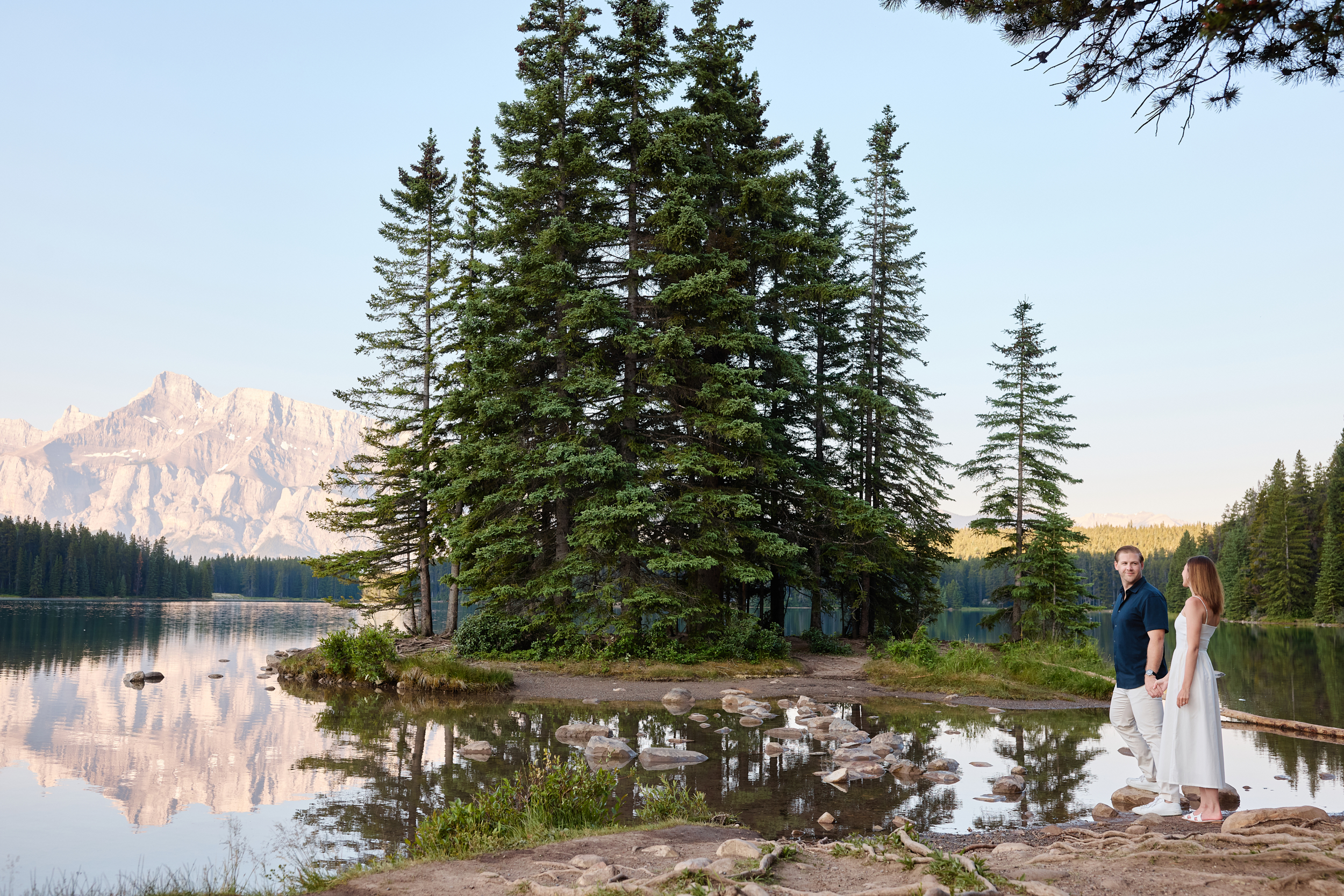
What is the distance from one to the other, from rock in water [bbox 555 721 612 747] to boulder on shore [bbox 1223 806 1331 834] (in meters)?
9.48

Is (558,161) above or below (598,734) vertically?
above

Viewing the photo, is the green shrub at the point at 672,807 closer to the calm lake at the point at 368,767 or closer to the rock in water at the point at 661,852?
the calm lake at the point at 368,767

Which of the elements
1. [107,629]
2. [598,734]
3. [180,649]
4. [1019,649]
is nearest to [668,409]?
[1019,649]

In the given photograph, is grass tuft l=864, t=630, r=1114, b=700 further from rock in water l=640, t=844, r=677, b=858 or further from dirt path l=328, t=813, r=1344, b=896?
rock in water l=640, t=844, r=677, b=858

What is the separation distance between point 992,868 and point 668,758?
719cm

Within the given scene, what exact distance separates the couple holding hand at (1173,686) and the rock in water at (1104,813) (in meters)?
0.28

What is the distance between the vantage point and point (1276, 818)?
7.39 m

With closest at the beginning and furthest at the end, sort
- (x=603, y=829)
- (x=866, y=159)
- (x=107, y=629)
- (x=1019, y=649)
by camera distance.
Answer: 1. (x=603, y=829)
2. (x=1019, y=649)
3. (x=866, y=159)
4. (x=107, y=629)

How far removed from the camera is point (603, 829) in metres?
8.59

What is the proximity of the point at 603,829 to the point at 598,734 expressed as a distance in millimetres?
5980

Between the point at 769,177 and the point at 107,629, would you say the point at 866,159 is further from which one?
the point at 107,629

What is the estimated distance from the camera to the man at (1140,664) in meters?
8.80

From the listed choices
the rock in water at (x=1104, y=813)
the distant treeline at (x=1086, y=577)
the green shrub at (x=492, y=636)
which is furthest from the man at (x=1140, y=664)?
the distant treeline at (x=1086, y=577)

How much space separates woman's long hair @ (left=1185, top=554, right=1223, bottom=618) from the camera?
783 cm
